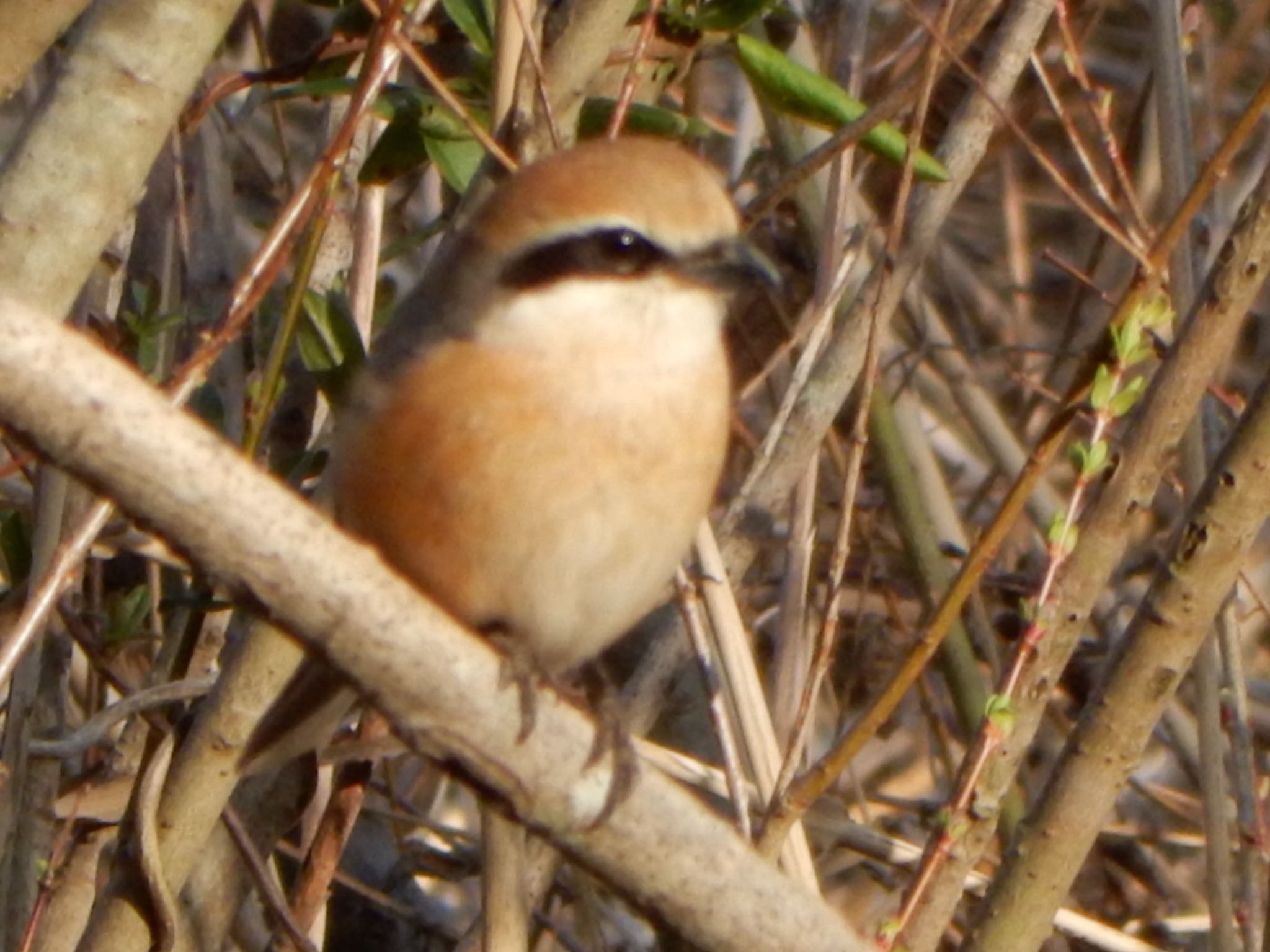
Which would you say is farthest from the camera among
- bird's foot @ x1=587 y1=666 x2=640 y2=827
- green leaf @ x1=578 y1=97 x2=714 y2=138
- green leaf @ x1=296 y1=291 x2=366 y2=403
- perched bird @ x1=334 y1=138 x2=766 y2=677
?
green leaf @ x1=578 y1=97 x2=714 y2=138

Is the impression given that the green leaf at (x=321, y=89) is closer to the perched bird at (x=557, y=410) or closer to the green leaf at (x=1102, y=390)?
the perched bird at (x=557, y=410)

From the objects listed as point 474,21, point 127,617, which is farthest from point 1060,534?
point 127,617

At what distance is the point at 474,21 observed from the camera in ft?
9.83

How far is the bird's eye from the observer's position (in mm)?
2535

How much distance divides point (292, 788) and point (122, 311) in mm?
849

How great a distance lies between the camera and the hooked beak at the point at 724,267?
8.48 feet

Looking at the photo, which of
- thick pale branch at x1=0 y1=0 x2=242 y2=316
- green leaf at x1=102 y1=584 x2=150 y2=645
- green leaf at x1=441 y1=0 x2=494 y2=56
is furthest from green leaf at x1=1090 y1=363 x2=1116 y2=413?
green leaf at x1=102 y1=584 x2=150 y2=645

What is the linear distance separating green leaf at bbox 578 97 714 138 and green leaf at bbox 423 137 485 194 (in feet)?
0.64

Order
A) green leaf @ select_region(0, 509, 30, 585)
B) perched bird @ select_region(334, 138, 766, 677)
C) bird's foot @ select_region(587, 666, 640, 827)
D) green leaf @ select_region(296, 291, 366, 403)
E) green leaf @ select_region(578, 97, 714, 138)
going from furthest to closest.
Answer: green leaf @ select_region(0, 509, 30, 585) → green leaf @ select_region(578, 97, 714, 138) → green leaf @ select_region(296, 291, 366, 403) → perched bird @ select_region(334, 138, 766, 677) → bird's foot @ select_region(587, 666, 640, 827)

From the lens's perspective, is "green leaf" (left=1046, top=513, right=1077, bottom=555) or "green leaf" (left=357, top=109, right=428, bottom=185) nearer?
"green leaf" (left=1046, top=513, right=1077, bottom=555)

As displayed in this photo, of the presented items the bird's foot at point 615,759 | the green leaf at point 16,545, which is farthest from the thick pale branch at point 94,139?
the bird's foot at point 615,759

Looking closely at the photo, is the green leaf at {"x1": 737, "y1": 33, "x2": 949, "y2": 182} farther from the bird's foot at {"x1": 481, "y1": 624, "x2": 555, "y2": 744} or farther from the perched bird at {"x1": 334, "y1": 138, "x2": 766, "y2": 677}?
the bird's foot at {"x1": 481, "y1": 624, "x2": 555, "y2": 744}

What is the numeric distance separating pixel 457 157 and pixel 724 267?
0.62 meters

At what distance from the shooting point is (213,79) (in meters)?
4.26
